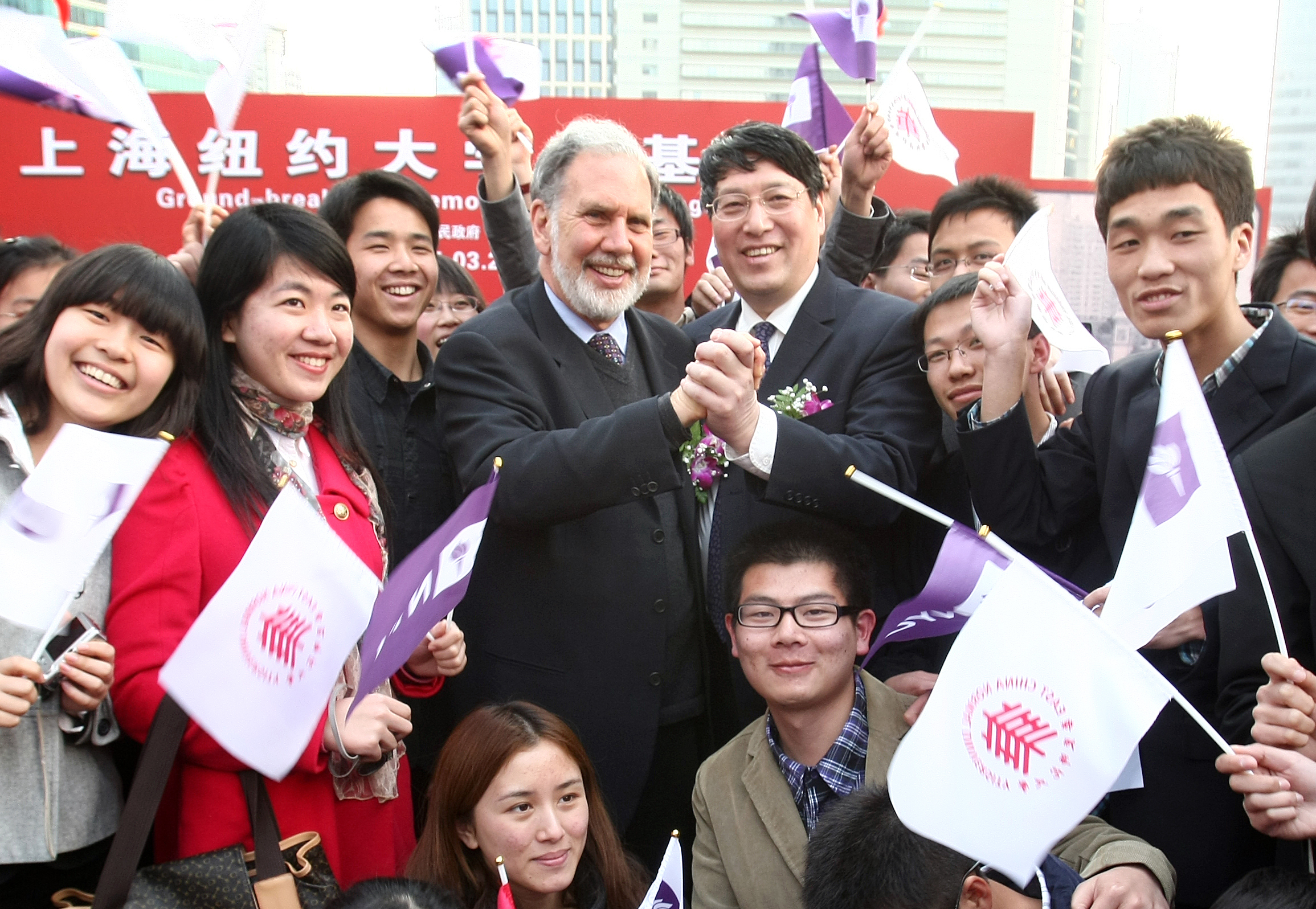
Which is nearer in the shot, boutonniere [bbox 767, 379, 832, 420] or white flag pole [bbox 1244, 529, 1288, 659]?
white flag pole [bbox 1244, 529, 1288, 659]

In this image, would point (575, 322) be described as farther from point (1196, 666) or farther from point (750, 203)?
point (1196, 666)

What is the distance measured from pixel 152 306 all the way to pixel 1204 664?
227cm

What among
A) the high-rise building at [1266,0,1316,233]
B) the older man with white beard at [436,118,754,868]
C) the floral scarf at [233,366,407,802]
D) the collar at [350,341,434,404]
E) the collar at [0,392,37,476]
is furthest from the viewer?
the high-rise building at [1266,0,1316,233]

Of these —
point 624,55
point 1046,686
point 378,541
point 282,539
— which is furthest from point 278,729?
point 624,55

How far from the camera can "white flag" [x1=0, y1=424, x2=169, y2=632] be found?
196cm

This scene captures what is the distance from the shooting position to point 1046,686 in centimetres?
173

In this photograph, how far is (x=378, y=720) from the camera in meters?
2.33

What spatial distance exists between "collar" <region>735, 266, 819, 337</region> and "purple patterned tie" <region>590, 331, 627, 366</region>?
0.33 meters

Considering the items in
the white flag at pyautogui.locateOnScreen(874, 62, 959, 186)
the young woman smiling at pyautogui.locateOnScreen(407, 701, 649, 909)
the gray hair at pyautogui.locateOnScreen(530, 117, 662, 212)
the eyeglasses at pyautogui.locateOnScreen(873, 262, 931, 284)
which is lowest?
the young woman smiling at pyautogui.locateOnScreen(407, 701, 649, 909)

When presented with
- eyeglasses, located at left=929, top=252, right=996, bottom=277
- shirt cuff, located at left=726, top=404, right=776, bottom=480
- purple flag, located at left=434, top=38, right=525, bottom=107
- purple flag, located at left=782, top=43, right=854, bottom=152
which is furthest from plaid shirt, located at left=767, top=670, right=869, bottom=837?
purple flag, located at left=434, top=38, right=525, bottom=107

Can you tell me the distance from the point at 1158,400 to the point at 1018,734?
1033 millimetres

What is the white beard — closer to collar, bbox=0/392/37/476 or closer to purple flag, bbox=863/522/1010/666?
purple flag, bbox=863/522/1010/666

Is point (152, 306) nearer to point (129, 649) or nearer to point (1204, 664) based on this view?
point (129, 649)

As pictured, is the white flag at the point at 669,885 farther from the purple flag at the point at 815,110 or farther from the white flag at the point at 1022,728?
the purple flag at the point at 815,110
